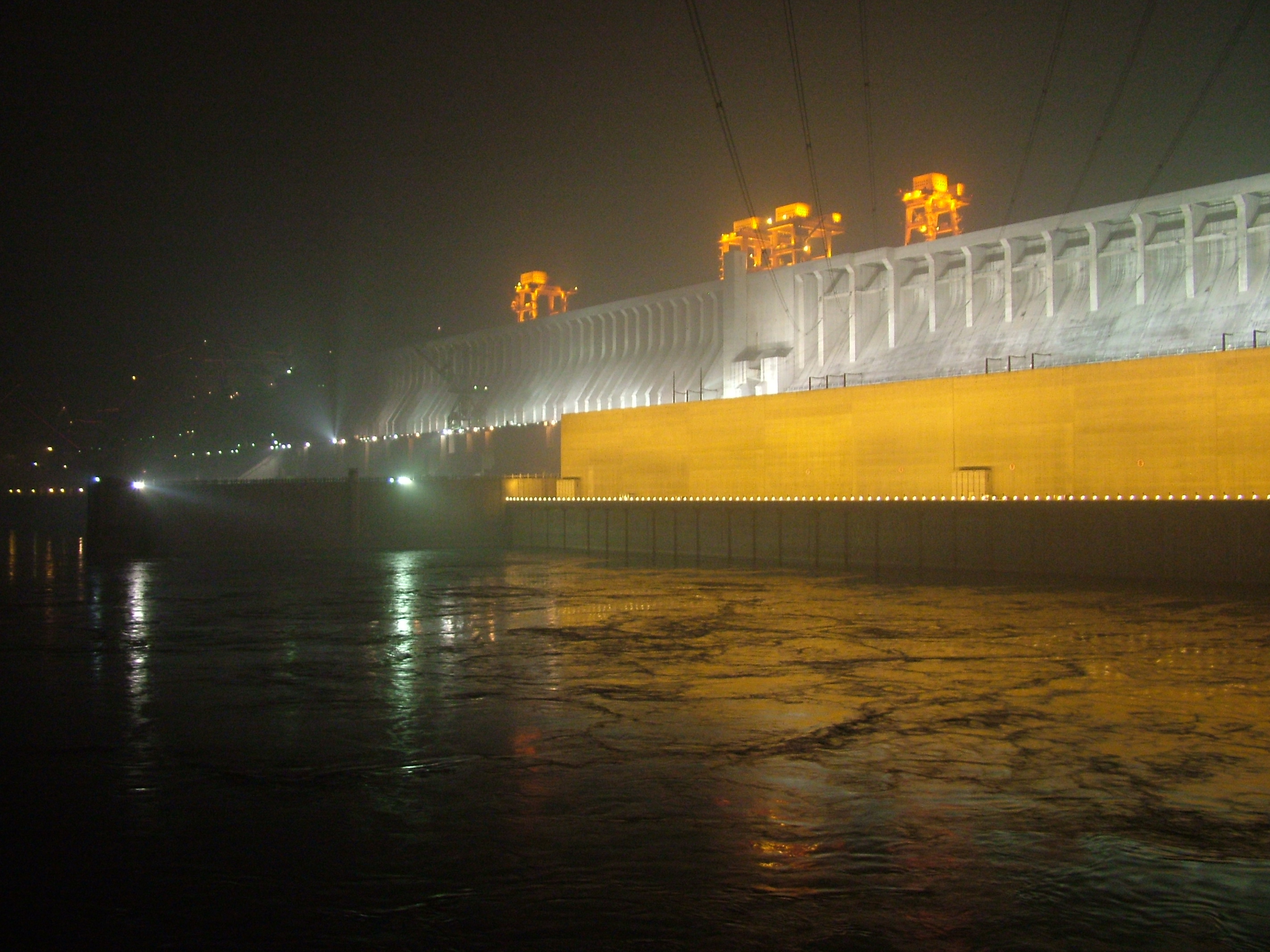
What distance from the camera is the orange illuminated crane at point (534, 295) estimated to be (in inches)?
3364

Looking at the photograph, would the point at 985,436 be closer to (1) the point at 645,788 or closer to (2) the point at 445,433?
(1) the point at 645,788

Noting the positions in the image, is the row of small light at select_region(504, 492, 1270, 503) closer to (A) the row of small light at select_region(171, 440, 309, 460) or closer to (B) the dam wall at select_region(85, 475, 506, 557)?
(B) the dam wall at select_region(85, 475, 506, 557)

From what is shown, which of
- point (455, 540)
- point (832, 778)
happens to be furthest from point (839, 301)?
point (832, 778)

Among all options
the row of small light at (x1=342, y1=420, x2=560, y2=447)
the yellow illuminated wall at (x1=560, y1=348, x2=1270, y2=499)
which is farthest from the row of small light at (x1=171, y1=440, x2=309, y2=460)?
the yellow illuminated wall at (x1=560, y1=348, x2=1270, y2=499)

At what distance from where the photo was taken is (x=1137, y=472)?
81.0 ft

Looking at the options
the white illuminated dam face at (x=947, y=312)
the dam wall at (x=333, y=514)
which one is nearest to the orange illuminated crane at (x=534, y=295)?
the white illuminated dam face at (x=947, y=312)

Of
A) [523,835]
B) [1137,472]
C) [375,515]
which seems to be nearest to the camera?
[523,835]

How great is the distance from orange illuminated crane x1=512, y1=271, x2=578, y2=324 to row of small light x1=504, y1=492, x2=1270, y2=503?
45.1 metres

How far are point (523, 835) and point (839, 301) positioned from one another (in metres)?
49.0

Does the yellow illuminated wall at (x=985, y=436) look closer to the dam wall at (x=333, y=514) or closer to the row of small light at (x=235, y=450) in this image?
the dam wall at (x=333, y=514)

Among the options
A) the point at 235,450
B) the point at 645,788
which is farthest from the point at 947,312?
the point at 235,450

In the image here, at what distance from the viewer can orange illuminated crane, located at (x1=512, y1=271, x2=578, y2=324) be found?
85438 mm

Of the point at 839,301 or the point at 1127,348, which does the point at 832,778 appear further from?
the point at 839,301

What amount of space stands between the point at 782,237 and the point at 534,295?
98.8 feet
